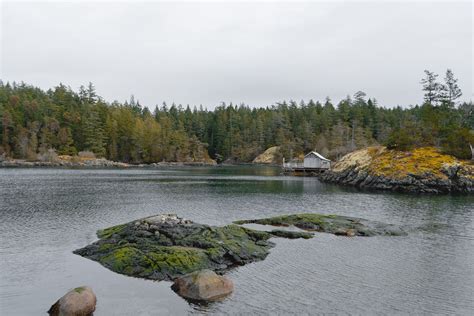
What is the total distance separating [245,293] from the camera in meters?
22.8

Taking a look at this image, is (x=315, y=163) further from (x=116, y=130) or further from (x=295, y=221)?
(x=116, y=130)

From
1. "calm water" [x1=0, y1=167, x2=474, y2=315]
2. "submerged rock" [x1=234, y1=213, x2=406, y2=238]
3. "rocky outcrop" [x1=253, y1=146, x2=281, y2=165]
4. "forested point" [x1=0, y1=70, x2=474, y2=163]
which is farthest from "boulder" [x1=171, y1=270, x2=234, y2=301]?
"rocky outcrop" [x1=253, y1=146, x2=281, y2=165]

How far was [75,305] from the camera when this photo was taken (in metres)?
19.5

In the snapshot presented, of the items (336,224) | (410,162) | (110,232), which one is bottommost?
(336,224)

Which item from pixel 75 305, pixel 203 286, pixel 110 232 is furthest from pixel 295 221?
pixel 75 305

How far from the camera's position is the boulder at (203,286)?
22031 mm

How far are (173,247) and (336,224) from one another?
20.0 metres

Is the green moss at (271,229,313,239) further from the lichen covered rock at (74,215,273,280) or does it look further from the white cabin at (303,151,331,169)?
the white cabin at (303,151,331,169)

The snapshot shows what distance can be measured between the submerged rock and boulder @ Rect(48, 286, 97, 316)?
25303 mm

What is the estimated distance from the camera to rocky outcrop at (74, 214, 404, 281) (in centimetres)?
2648

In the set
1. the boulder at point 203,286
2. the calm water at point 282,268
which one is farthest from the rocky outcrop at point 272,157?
the boulder at point 203,286

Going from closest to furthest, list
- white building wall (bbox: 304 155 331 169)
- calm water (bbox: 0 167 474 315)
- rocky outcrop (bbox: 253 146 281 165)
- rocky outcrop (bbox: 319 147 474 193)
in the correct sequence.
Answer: calm water (bbox: 0 167 474 315)
rocky outcrop (bbox: 319 147 474 193)
white building wall (bbox: 304 155 331 169)
rocky outcrop (bbox: 253 146 281 165)

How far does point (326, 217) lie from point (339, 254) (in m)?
13.9

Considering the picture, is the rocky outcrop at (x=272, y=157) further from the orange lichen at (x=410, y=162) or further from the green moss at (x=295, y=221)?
the green moss at (x=295, y=221)
